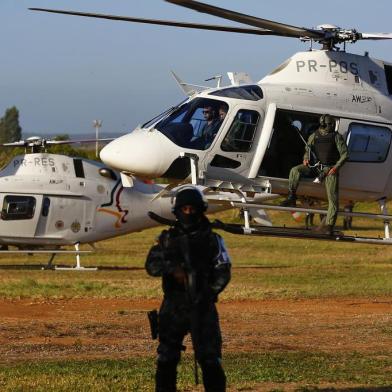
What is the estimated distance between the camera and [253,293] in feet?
68.7

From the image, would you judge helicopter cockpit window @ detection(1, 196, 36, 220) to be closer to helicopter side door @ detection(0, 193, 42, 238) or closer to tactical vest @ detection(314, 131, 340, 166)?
helicopter side door @ detection(0, 193, 42, 238)

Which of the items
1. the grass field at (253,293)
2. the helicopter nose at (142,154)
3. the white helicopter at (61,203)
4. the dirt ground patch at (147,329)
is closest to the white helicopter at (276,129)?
the helicopter nose at (142,154)

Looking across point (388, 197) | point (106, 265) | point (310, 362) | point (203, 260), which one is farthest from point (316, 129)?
point (106, 265)

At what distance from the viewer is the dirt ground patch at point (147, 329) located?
43.9ft

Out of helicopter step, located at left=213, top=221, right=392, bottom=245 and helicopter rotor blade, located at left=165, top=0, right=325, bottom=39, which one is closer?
helicopter rotor blade, located at left=165, top=0, right=325, bottom=39

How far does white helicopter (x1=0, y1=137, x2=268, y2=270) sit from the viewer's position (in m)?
27.1

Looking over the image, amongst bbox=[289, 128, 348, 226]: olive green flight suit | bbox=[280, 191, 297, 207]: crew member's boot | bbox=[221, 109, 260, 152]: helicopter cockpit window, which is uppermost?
bbox=[221, 109, 260, 152]: helicopter cockpit window

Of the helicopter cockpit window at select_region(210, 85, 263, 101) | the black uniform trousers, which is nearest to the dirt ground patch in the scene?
the helicopter cockpit window at select_region(210, 85, 263, 101)

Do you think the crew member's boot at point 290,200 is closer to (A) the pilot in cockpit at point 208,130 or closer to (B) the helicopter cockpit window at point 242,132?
(B) the helicopter cockpit window at point 242,132

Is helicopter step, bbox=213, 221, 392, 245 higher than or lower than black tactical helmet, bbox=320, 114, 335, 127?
lower

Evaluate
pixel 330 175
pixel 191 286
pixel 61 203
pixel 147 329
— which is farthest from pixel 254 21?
pixel 61 203

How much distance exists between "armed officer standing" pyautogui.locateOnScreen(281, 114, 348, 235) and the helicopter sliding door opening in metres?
0.20

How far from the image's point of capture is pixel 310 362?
12.0 meters

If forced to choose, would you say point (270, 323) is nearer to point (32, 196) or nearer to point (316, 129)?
point (316, 129)
